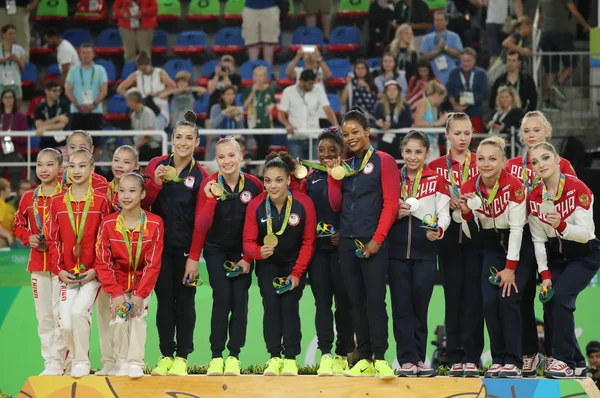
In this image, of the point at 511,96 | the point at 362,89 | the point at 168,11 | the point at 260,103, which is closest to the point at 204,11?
the point at 168,11

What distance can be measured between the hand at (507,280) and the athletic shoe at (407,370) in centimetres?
78

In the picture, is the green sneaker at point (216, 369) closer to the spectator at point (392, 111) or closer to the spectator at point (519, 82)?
the spectator at point (392, 111)

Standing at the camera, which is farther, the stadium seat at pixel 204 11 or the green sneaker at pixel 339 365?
the stadium seat at pixel 204 11

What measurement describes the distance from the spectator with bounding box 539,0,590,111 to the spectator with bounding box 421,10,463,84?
1.15 metres

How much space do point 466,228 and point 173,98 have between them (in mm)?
6471

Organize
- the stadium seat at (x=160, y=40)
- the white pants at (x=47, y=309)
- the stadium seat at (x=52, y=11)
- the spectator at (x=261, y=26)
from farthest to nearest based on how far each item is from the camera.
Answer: the stadium seat at (x=52, y=11), the stadium seat at (x=160, y=40), the spectator at (x=261, y=26), the white pants at (x=47, y=309)

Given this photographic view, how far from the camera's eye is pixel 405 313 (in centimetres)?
688

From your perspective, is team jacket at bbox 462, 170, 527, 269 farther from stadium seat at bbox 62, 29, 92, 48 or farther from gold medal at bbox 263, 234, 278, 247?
stadium seat at bbox 62, 29, 92, 48

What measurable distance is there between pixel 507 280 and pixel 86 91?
7394 mm

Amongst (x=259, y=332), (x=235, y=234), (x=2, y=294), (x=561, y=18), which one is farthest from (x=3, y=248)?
(x=561, y=18)

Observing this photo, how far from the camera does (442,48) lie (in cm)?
1312

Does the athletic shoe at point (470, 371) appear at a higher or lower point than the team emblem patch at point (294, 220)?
lower

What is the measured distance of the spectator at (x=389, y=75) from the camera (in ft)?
40.5

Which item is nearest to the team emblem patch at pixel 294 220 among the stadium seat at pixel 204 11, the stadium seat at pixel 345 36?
the stadium seat at pixel 345 36
